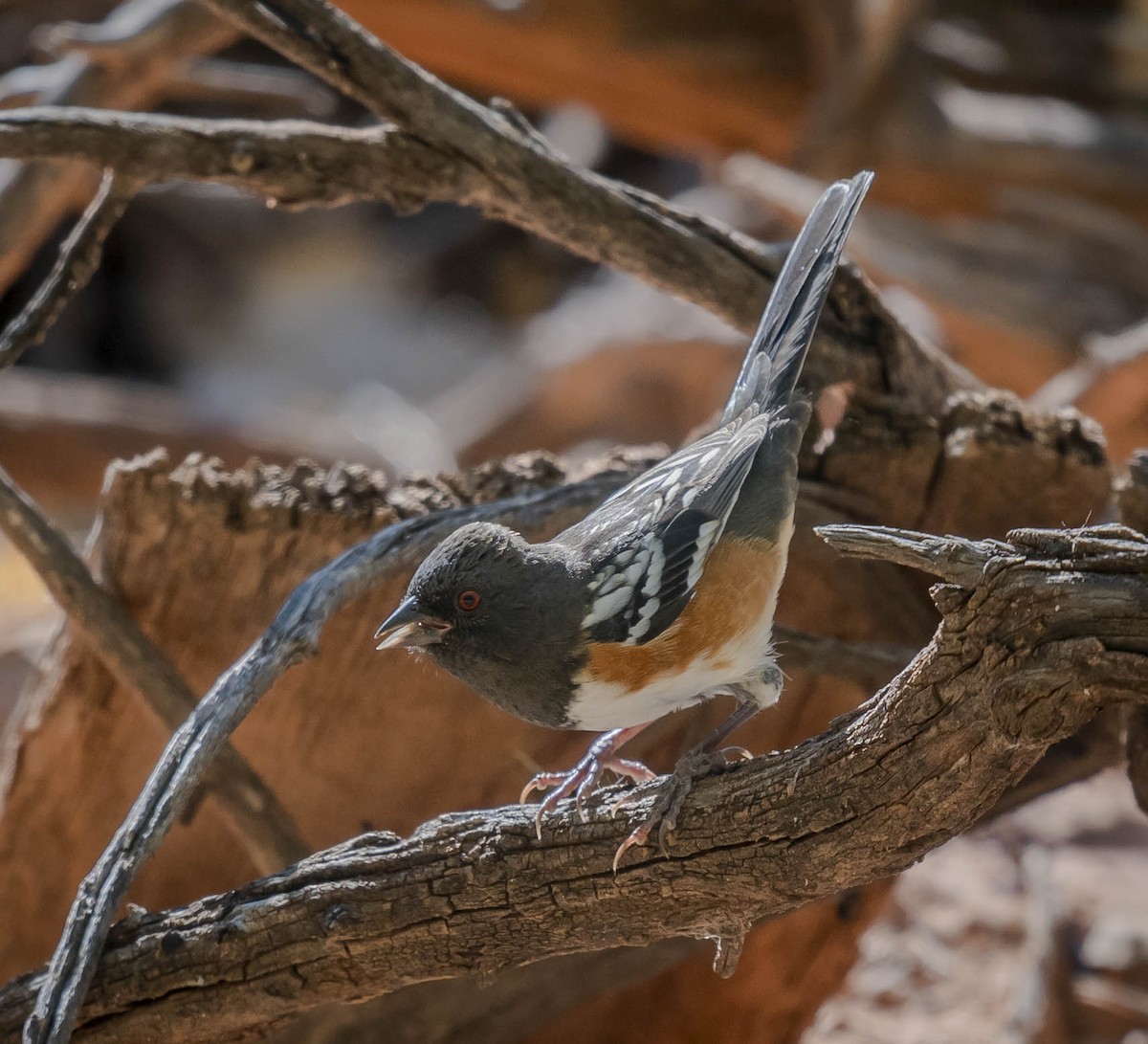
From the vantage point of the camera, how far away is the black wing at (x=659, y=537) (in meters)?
1.98

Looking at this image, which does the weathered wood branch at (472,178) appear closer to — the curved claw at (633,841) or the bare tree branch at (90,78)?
the curved claw at (633,841)

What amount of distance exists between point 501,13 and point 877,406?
3579 millimetres

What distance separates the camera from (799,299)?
2.24m

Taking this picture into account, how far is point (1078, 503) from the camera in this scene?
2.52m

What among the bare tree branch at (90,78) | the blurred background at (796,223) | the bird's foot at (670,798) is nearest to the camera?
the bird's foot at (670,798)

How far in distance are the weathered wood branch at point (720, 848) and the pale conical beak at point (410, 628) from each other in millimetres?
285

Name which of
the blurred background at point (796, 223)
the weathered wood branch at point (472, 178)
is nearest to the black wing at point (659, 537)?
the weathered wood branch at point (472, 178)

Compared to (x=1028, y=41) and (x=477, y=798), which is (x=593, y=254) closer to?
(x=477, y=798)

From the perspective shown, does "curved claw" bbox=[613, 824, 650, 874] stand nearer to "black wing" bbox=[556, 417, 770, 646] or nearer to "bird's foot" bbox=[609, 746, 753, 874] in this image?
"bird's foot" bbox=[609, 746, 753, 874]

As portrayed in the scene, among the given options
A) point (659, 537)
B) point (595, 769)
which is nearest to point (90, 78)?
point (659, 537)

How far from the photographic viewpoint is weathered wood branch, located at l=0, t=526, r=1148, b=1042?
1381 millimetres

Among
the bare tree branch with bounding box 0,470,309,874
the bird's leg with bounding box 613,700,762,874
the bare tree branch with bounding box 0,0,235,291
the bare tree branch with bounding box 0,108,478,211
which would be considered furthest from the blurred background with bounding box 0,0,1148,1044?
the bird's leg with bounding box 613,700,762,874

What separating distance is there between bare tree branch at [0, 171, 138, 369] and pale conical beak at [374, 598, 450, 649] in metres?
0.89

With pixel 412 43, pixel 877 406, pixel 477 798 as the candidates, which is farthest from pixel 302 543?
pixel 412 43
